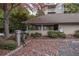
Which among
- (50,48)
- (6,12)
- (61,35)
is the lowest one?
(50,48)

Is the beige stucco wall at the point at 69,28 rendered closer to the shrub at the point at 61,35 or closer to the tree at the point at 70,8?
the shrub at the point at 61,35

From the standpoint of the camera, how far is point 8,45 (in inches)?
203

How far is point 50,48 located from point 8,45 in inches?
26.6

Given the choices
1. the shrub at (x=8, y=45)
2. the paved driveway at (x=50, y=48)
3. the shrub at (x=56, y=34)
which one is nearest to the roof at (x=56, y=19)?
the shrub at (x=56, y=34)

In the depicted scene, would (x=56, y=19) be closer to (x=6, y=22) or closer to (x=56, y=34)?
(x=56, y=34)

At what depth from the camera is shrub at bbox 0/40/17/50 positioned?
5.01 meters

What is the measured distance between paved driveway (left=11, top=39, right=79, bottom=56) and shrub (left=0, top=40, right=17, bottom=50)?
0.13 metres

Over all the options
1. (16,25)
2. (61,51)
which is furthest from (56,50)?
(16,25)

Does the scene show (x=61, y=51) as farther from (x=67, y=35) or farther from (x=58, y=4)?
(x=58, y=4)

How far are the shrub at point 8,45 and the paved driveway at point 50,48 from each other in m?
0.13

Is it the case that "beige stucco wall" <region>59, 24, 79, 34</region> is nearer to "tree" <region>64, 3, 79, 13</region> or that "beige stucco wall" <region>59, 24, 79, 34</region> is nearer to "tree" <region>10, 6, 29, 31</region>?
"tree" <region>64, 3, 79, 13</region>

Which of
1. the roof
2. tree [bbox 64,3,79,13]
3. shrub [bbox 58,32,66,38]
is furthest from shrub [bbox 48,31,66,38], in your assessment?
tree [bbox 64,3,79,13]

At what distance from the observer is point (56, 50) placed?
16.5 ft

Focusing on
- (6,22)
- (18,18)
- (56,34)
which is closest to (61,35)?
(56,34)
